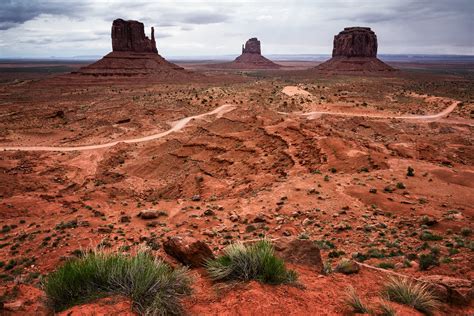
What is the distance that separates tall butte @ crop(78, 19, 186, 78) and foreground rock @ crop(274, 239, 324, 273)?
91517mm

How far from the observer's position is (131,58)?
98312mm

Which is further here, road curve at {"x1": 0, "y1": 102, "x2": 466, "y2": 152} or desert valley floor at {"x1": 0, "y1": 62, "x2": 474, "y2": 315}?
road curve at {"x1": 0, "y1": 102, "x2": 466, "y2": 152}

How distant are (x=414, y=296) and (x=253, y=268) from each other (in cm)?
301

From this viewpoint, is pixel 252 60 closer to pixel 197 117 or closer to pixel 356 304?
pixel 197 117

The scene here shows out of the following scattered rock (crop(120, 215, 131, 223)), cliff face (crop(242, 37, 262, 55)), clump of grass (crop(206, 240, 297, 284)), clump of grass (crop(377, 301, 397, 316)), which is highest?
cliff face (crop(242, 37, 262, 55))

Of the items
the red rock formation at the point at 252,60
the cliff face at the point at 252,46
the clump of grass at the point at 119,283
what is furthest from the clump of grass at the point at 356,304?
the cliff face at the point at 252,46

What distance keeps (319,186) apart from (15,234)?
1458 centimetres

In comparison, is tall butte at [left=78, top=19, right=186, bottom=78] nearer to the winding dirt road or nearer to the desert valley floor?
the winding dirt road

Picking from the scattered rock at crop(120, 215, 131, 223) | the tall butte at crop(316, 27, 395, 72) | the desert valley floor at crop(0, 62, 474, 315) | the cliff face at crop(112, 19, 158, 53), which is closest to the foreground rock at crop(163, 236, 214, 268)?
the desert valley floor at crop(0, 62, 474, 315)

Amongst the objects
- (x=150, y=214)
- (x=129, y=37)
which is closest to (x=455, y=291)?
(x=150, y=214)

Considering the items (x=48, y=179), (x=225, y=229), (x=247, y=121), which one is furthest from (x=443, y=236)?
(x=48, y=179)

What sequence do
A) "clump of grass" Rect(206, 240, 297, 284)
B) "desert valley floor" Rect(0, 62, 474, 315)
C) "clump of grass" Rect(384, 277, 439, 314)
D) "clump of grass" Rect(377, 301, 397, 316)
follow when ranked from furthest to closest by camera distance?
1. "desert valley floor" Rect(0, 62, 474, 315)
2. "clump of grass" Rect(206, 240, 297, 284)
3. "clump of grass" Rect(384, 277, 439, 314)
4. "clump of grass" Rect(377, 301, 397, 316)

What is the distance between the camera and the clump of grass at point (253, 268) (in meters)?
6.09

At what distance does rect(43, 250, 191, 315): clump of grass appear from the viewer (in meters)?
5.29
